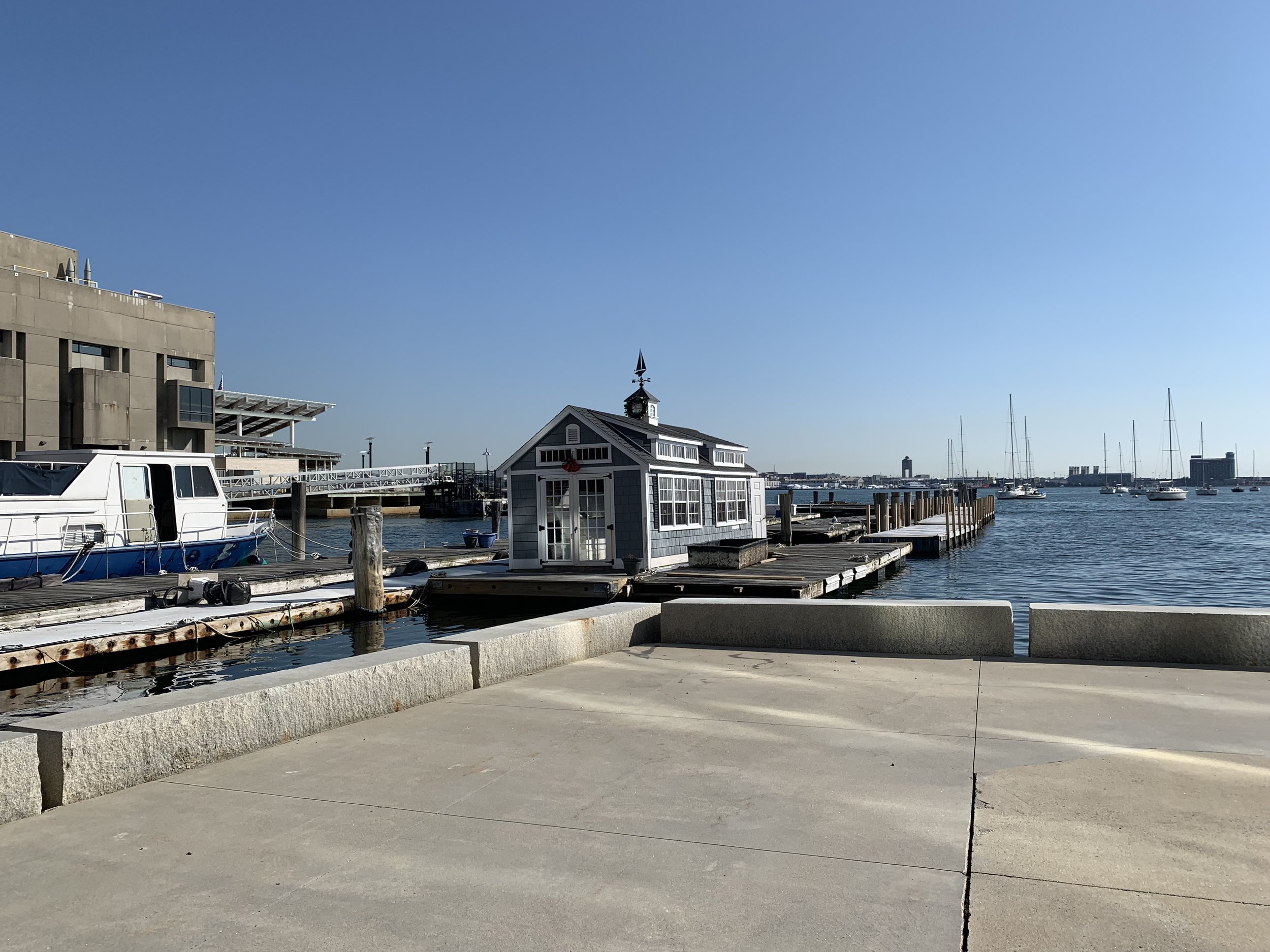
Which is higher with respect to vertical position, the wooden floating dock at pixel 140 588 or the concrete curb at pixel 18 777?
the concrete curb at pixel 18 777

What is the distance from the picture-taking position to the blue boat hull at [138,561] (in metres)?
20.1

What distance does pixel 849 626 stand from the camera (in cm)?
940

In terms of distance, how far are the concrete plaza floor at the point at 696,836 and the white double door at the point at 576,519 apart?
1476 cm

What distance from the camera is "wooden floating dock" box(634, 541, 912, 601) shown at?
19.3m

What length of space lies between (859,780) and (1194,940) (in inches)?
80.4

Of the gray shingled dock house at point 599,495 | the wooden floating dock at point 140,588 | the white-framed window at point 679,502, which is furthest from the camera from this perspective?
the white-framed window at point 679,502

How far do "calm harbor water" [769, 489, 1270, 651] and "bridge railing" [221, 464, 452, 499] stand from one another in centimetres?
5077

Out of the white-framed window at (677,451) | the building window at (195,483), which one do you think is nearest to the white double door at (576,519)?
the white-framed window at (677,451)

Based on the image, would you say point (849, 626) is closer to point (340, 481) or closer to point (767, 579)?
point (767, 579)

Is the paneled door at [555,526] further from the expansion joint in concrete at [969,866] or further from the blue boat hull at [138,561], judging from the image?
the expansion joint in concrete at [969,866]

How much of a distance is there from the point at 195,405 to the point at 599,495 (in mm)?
35812

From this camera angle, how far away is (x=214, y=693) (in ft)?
19.6

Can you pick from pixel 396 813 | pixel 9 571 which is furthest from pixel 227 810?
pixel 9 571

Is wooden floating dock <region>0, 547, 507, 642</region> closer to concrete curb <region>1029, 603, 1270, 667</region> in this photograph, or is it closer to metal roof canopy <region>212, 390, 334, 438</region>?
concrete curb <region>1029, 603, 1270, 667</region>
